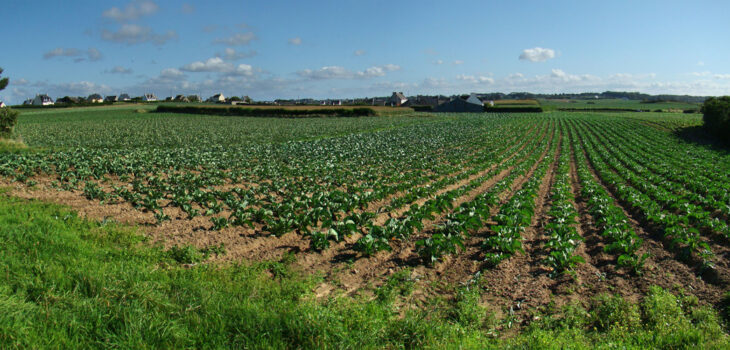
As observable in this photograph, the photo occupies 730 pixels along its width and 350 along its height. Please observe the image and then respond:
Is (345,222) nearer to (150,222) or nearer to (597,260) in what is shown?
(150,222)

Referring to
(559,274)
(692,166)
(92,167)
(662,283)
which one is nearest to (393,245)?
(559,274)

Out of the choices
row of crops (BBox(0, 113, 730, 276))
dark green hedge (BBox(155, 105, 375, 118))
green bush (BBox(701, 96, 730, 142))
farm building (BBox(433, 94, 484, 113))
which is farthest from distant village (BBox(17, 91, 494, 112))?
row of crops (BBox(0, 113, 730, 276))

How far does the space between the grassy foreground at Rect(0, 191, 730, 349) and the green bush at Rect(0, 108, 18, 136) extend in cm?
2116

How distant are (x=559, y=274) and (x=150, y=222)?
8.51 metres

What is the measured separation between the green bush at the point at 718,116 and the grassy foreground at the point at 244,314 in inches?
1729

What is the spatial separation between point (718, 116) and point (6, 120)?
197 ft

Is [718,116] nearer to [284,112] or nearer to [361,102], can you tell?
[284,112]

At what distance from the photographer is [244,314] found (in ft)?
14.4

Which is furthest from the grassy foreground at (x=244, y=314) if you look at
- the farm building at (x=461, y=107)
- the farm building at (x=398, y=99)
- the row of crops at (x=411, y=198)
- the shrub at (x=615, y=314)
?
the farm building at (x=398, y=99)

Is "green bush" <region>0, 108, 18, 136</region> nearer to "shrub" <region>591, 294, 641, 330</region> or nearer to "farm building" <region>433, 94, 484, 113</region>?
"shrub" <region>591, 294, 641, 330</region>

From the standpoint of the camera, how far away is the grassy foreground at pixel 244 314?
396 centimetres

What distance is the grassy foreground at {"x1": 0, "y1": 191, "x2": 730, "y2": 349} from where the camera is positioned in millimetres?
3961

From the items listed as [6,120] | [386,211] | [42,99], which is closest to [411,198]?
[386,211]

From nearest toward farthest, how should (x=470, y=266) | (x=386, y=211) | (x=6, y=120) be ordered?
1. (x=470, y=266)
2. (x=386, y=211)
3. (x=6, y=120)
